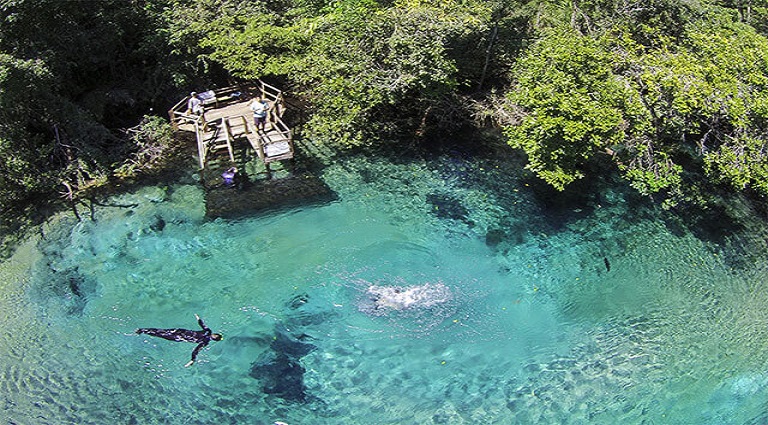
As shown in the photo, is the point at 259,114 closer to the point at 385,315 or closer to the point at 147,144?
the point at 147,144

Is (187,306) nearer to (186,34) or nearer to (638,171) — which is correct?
(186,34)

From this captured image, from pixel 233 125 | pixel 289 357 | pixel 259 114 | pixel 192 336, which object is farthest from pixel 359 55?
pixel 192 336

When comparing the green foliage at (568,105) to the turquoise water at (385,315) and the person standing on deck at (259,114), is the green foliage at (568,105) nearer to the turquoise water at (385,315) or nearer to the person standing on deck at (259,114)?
the turquoise water at (385,315)

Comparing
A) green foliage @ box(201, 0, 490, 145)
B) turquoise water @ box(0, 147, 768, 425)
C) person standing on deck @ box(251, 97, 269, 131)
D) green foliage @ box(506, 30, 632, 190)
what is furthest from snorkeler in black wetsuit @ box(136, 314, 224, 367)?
green foliage @ box(506, 30, 632, 190)

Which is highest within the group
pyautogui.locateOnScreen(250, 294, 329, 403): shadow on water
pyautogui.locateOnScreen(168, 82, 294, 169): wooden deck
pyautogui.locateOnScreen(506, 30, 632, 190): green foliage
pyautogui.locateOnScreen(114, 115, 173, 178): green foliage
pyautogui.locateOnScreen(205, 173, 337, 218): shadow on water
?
pyautogui.locateOnScreen(506, 30, 632, 190): green foliage

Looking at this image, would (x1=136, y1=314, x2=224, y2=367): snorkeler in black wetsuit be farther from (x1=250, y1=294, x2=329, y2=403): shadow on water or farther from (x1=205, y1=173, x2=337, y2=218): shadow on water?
(x1=205, y1=173, x2=337, y2=218): shadow on water

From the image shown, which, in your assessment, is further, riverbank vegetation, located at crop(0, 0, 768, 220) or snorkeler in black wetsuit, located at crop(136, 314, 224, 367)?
riverbank vegetation, located at crop(0, 0, 768, 220)
